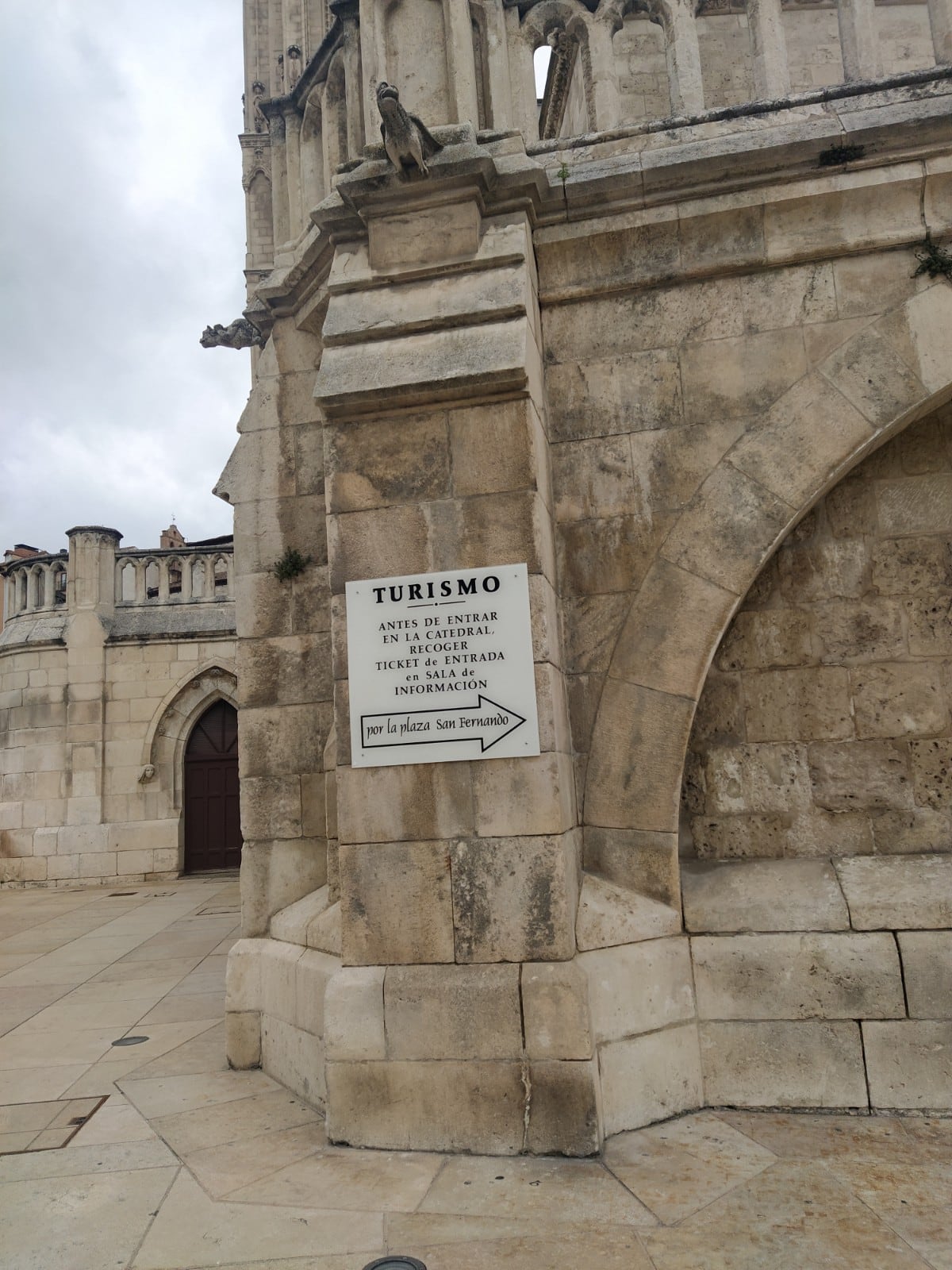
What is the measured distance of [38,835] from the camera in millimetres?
12797

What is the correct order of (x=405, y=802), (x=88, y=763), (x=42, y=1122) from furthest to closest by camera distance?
(x=88, y=763) < (x=42, y=1122) < (x=405, y=802)

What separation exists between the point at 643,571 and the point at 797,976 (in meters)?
1.71

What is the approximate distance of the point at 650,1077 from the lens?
3.40 meters

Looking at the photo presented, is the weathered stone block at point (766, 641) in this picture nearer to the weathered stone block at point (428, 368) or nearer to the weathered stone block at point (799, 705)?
the weathered stone block at point (799, 705)

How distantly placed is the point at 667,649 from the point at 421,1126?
2.02 meters

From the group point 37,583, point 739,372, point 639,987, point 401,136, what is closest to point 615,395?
point 739,372

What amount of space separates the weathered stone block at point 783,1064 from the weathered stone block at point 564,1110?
61cm

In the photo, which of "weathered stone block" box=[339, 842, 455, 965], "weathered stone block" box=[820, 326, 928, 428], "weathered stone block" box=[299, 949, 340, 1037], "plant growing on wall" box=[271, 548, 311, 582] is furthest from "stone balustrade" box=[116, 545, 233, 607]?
"weathered stone block" box=[820, 326, 928, 428]

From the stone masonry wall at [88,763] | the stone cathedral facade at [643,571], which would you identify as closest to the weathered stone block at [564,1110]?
the stone cathedral facade at [643,571]

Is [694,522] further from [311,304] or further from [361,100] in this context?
[361,100]

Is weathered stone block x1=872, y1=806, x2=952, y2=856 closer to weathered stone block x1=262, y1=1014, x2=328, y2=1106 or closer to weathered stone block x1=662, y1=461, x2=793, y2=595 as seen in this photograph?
weathered stone block x1=662, y1=461, x2=793, y2=595

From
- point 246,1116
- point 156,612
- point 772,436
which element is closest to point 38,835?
point 156,612

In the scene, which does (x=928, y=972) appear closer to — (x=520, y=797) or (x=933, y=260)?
(x=520, y=797)

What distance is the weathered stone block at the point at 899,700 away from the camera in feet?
12.5
